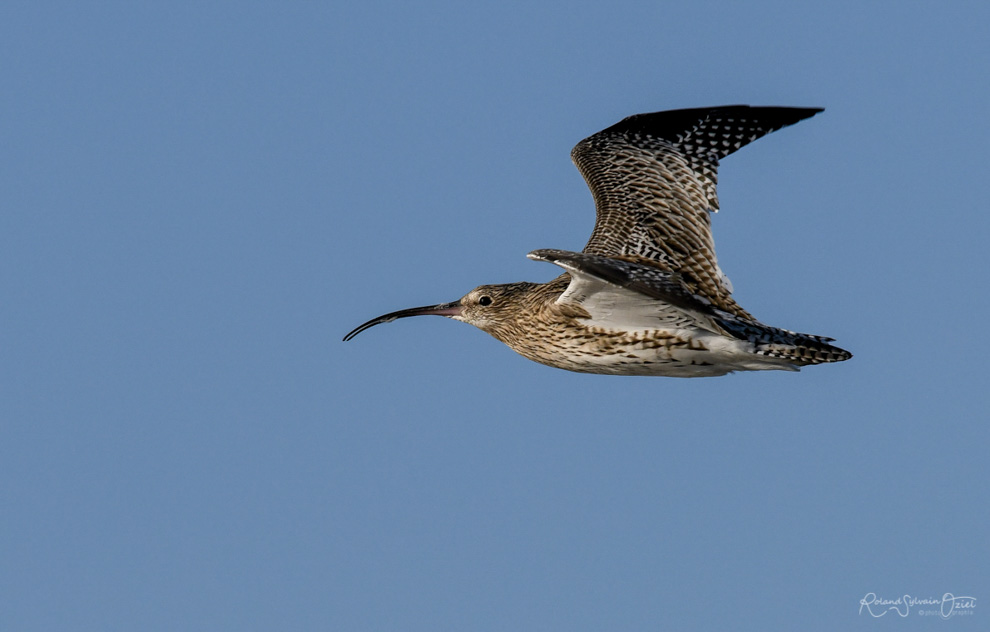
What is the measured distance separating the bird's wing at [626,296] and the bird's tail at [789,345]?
0.35 m

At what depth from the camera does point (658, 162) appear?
55.0ft

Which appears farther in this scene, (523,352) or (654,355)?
(523,352)

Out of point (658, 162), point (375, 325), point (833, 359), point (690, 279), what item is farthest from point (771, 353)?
point (375, 325)

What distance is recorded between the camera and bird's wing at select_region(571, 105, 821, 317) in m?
15.2

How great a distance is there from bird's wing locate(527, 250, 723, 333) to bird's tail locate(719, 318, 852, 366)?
0.35 meters

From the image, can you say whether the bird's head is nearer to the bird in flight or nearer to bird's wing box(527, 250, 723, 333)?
the bird in flight

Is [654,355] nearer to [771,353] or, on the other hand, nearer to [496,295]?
[771,353]

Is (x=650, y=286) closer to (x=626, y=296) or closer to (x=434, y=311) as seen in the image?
(x=626, y=296)

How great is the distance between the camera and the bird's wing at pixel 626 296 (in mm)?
11984

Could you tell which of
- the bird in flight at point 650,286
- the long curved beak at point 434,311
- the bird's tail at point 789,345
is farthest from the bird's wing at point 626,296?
the long curved beak at point 434,311

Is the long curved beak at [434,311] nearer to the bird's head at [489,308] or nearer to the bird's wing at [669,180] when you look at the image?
the bird's head at [489,308]

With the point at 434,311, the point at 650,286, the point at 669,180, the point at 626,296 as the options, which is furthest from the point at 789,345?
the point at 434,311

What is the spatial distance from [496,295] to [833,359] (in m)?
4.10

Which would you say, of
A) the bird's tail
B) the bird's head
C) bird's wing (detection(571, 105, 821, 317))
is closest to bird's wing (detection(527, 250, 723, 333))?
the bird's tail
